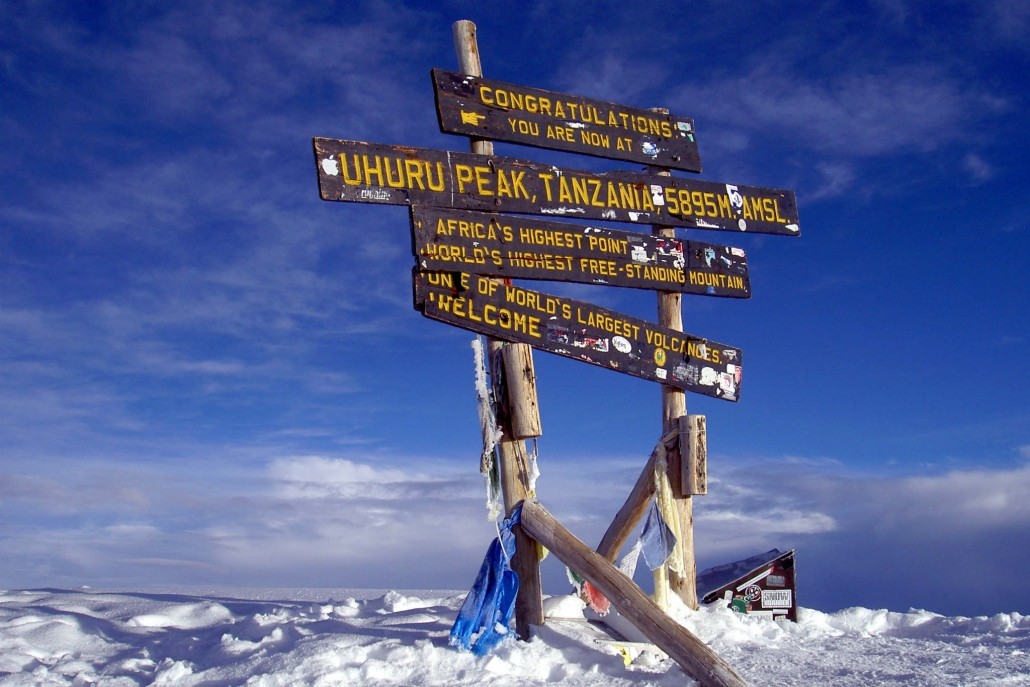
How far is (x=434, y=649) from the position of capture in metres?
5.53

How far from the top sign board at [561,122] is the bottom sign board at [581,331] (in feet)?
4.18

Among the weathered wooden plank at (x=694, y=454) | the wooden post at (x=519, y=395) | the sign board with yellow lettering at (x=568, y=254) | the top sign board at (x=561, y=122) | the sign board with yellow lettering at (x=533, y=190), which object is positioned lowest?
the weathered wooden plank at (x=694, y=454)

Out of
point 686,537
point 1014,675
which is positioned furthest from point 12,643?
point 1014,675

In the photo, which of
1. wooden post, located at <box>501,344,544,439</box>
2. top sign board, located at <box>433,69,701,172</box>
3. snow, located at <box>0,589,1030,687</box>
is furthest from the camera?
top sign board, located at <box>433,69,701,172</box>

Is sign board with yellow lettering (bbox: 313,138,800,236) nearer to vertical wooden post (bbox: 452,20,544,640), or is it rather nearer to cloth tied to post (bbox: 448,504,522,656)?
vertical wooden post (bbox: 452,20,544,640)

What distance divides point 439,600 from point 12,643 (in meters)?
3.89

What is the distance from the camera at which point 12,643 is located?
22.5 feet

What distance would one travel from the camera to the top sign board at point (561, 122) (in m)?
6.47

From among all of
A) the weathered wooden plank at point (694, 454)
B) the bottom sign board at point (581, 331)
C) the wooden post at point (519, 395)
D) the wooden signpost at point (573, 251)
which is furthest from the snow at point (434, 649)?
the bottom sign board at point (581, 331)

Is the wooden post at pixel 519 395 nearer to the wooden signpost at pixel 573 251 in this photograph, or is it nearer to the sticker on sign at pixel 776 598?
the wooden signpost at pixel 573 251

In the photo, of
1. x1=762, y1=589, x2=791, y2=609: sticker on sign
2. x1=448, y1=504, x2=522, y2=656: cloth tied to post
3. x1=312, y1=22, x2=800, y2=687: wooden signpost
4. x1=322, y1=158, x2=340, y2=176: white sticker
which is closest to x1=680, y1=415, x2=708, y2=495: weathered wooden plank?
x1=312, y1=22, x2=800, y2=687: wooden signpost

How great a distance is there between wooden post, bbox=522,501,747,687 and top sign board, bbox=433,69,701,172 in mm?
2818

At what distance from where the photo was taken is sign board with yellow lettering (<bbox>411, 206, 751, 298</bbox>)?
600 centimetres

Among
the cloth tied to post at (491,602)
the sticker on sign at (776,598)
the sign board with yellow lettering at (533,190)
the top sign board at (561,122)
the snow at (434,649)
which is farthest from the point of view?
the sticker on sign at (776,598)
